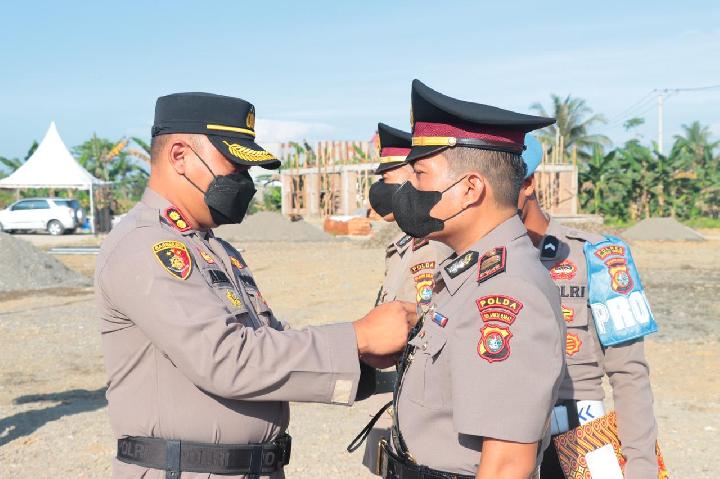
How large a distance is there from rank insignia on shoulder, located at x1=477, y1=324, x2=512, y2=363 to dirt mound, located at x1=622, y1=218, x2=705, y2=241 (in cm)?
2469

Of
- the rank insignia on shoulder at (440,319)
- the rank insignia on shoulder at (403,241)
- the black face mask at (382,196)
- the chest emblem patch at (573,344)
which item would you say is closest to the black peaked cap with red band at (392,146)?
the black face mask at (382,196)

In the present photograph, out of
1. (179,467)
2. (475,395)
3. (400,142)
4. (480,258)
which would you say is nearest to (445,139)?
(480,258)

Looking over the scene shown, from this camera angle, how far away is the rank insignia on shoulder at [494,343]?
69.3 inches

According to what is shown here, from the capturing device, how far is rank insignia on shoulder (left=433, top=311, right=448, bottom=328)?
199 centimetres

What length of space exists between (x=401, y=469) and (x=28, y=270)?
15176 millimetres

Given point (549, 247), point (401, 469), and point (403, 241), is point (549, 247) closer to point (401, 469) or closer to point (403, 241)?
point (403, 241)

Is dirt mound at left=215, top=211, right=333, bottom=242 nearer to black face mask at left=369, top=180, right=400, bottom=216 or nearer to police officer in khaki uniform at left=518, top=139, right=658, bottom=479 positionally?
black face mask at left=369, top=180, right=400, bottom=216

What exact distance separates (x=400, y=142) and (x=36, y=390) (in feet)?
18.3

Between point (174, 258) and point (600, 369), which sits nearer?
point (174, 258)

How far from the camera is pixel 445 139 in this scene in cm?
206

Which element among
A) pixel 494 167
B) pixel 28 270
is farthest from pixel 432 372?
pixel 28 270

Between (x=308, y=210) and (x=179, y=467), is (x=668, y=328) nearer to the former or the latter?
(x=179, y=467)

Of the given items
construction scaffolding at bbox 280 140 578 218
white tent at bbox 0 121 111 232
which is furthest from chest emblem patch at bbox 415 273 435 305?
white tent at bbox 0 121 111 232

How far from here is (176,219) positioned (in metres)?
2.44
